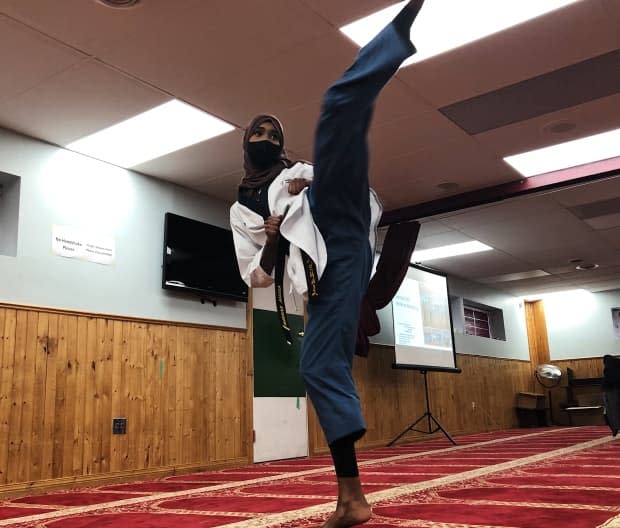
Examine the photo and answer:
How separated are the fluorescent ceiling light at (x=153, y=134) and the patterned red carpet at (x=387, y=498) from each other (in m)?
2.45

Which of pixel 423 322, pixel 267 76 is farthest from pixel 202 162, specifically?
pixel 423 322

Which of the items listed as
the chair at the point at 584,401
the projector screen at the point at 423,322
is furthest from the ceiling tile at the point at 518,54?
the chair at the point at 584,401

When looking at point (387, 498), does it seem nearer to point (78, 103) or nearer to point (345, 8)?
point (345, 8)

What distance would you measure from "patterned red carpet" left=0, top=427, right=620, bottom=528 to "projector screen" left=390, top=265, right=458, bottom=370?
2.91 m

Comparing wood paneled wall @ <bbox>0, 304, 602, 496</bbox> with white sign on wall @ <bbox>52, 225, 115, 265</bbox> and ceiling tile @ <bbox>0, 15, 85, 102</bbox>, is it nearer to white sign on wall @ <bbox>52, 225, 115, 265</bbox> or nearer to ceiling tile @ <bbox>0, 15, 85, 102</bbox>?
white sign on wall @ <bbox>52, 225, 115, 265</bbox>

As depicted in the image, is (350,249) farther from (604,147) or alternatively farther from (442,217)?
(442,217)

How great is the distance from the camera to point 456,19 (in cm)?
336

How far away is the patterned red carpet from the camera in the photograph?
6.68 feet

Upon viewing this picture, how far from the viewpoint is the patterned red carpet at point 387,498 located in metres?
2.04

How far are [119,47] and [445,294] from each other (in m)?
6.12

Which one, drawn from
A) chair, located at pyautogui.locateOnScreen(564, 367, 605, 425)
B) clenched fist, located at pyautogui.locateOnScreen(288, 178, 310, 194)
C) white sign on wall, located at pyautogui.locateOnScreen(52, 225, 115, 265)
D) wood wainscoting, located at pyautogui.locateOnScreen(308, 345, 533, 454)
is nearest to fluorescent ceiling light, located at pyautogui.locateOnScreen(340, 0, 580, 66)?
clenched fist, located at pyautogui.locateOnScreen(288, 178, 310, 194)

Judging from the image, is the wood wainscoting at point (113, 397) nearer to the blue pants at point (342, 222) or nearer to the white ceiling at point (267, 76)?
the white ceiling at point (267, 76)

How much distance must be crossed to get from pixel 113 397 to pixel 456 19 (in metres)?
3.49

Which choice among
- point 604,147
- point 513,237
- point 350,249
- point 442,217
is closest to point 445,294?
point 513,237
